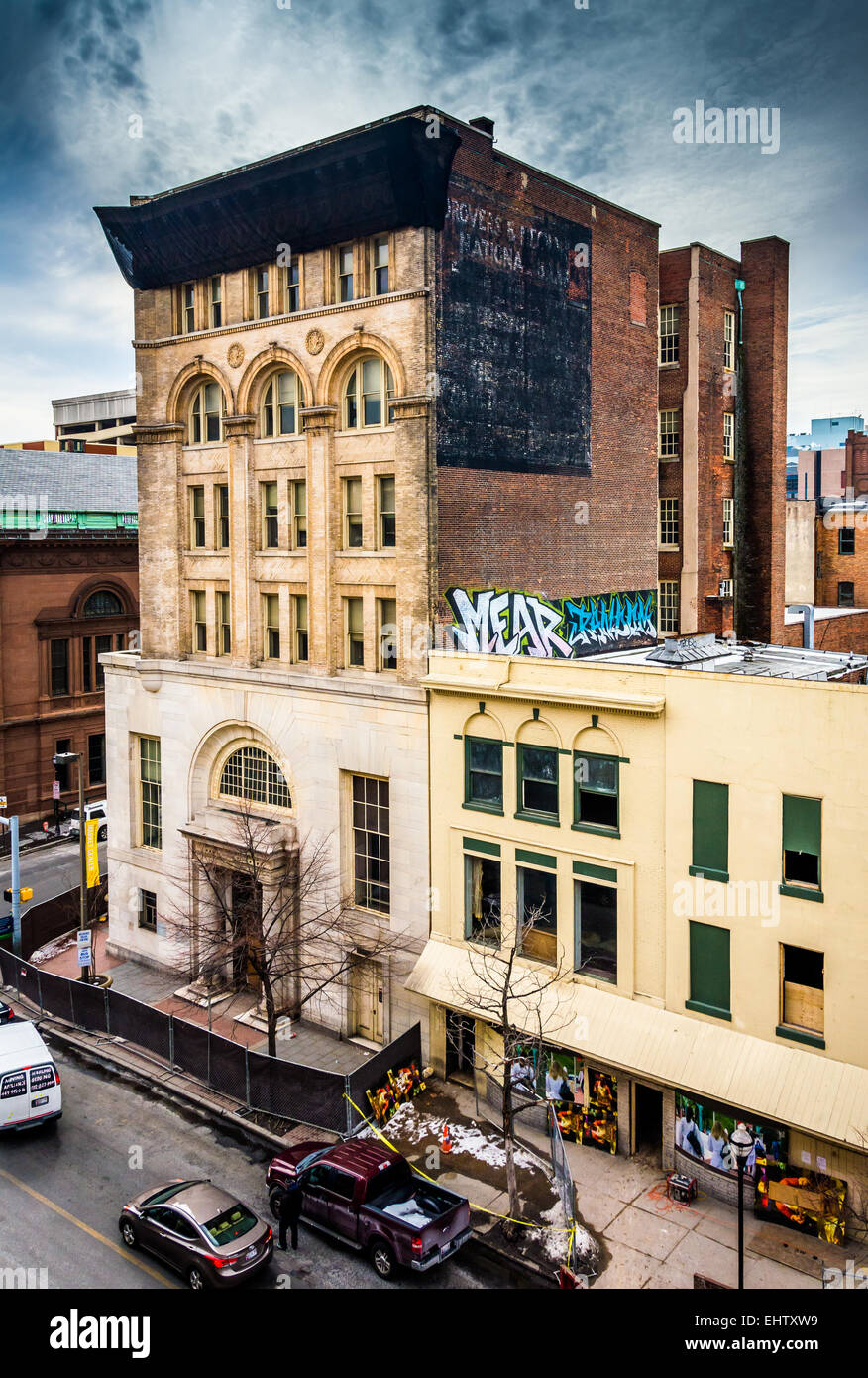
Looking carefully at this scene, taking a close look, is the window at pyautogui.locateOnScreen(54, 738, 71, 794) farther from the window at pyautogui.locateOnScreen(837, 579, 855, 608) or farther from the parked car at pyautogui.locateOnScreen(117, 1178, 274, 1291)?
the window at pyautogui.locateOnScreen(837, 579, 855, 608)

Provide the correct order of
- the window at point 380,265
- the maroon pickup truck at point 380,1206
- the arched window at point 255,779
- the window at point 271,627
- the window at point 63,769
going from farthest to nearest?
1. the window at point 63,769
2. the window at point 271,627
3. the arched window at point 255,779
4. the window at point 380,265
5. the maroon pickup truck at point 380,1206

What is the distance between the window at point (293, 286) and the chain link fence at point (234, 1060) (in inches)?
843

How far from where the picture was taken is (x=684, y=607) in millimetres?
46406

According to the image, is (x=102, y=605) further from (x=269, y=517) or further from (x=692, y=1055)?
(x=692, y=1055)

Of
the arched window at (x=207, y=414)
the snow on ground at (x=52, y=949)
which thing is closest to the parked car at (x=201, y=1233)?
the snow on ground at (x=52, y=949)

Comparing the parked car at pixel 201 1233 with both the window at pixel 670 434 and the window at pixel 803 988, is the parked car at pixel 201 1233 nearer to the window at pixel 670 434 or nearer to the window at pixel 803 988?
the window at pixel 803 988

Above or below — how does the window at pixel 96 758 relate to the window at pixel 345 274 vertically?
below

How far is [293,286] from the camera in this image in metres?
32.2

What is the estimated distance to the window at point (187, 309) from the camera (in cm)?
3509

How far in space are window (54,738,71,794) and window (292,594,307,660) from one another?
2643 cm

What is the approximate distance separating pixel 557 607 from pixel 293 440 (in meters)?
10.1

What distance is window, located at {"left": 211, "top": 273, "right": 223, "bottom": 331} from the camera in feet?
112

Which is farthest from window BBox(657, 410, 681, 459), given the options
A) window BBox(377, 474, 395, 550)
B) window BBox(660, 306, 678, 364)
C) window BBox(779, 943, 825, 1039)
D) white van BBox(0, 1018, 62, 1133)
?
white van BBox(0, 1018, 62, 1133)

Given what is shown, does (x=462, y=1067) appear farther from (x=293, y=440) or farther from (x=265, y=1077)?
(x=293, y=440)
